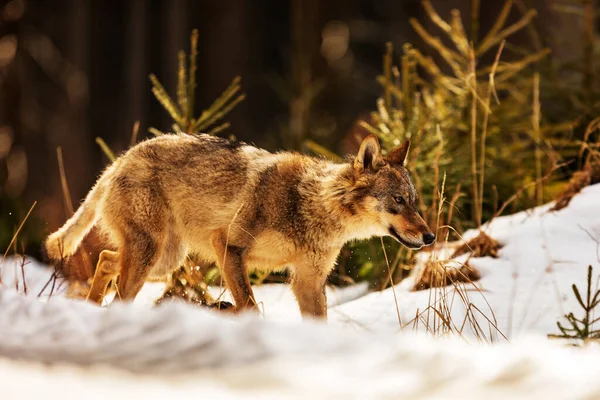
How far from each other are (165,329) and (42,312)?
1.14 feet

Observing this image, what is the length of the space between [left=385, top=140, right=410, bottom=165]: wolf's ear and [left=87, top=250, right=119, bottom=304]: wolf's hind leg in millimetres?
1806

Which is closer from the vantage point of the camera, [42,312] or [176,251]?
[42,312]

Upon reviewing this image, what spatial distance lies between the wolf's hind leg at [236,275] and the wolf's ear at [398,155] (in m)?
1.12

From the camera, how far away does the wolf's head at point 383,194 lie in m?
4.59

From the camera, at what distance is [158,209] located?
4691mm

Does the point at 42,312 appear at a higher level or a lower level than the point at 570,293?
higher

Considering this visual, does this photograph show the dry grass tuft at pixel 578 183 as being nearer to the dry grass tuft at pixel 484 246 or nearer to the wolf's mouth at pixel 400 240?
the dry grass tuft at pixel 484 246

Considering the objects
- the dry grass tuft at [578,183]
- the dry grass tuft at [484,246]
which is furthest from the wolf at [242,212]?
the dry grass tuft at [578,183]

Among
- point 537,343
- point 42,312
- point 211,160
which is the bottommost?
point 211,160

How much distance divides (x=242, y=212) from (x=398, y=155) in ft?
3.48

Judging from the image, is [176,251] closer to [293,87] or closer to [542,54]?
[542,54]

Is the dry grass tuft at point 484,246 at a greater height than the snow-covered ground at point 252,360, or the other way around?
the snow-covered ground at point 252,360

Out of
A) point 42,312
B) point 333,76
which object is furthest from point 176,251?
point 333,76

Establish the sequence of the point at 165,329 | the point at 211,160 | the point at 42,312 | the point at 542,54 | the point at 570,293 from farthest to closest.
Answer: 1. the point at 542,54
2. the point at 211,160
3. the point at 570,293
4. the point at 42,312
5. the point at 165,329
